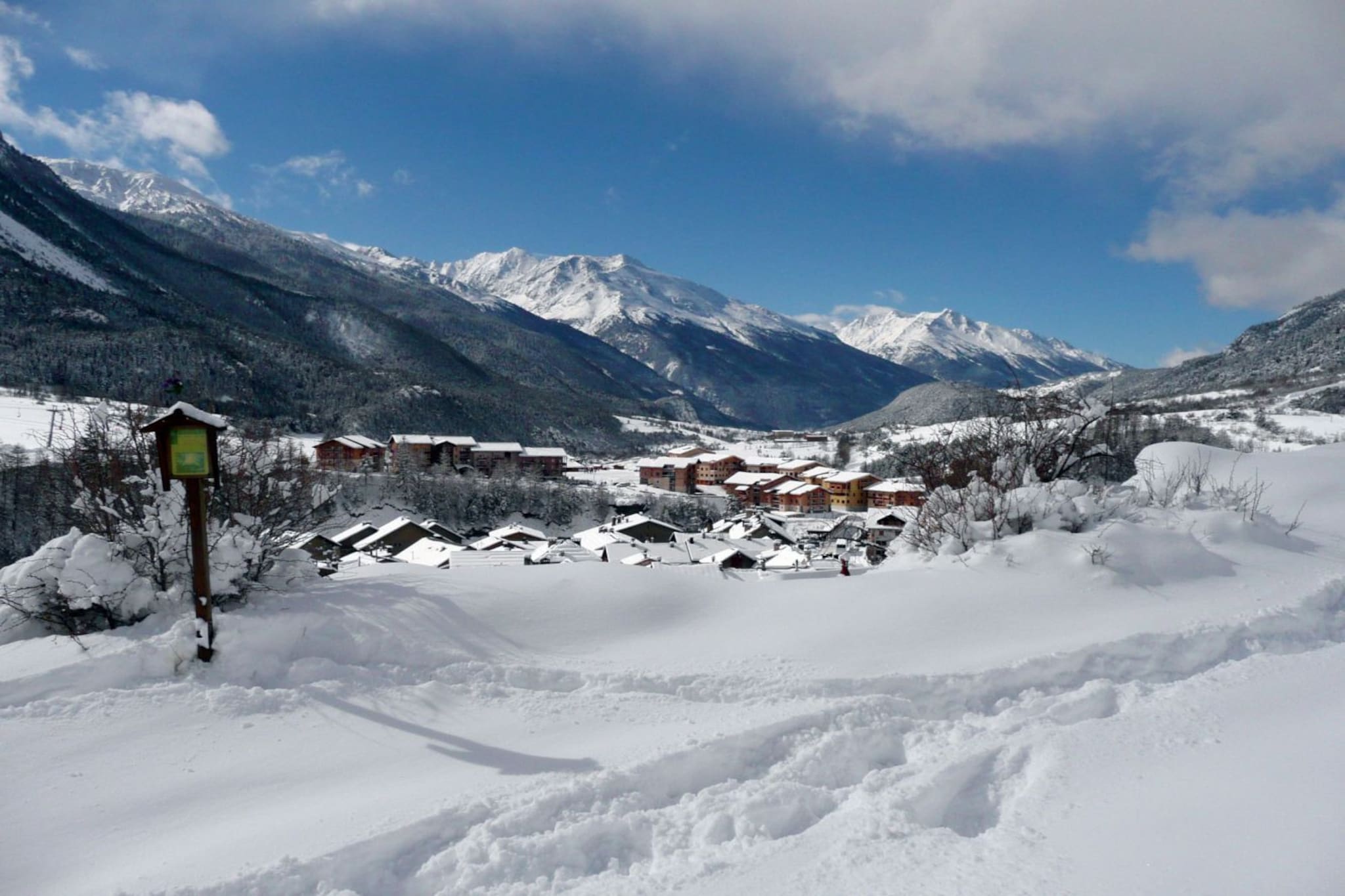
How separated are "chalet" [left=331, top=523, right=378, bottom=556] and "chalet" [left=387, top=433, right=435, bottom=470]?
66.0 feet

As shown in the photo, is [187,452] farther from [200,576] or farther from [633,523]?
[633,523]

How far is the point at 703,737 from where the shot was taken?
197 inches

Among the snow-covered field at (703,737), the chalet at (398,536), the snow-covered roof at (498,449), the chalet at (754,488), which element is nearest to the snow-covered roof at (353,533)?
the chalet at (398,536)

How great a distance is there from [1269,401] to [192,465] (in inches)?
5642

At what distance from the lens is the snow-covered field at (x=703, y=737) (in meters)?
3.77

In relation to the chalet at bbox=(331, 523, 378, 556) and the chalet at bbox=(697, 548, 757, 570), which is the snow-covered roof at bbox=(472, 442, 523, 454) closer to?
the chalet at bbox=(331, 523, 378, 556)

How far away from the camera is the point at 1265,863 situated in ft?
12.1

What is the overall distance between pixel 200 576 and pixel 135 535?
1503 millimetres

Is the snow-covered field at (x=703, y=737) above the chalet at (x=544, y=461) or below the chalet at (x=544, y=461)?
below

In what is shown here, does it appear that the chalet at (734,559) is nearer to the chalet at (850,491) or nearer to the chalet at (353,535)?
the chalet at (353,535)

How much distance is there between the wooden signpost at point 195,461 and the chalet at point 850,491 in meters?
74.5

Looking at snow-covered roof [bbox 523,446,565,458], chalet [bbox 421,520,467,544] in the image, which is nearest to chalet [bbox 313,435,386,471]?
snow-covered roof [bbox 523,446,565,458]

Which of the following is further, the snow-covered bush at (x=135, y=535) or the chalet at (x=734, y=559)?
the chalet at (x=734, y=559)

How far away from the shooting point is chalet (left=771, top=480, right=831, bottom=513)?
78688 millimetres
